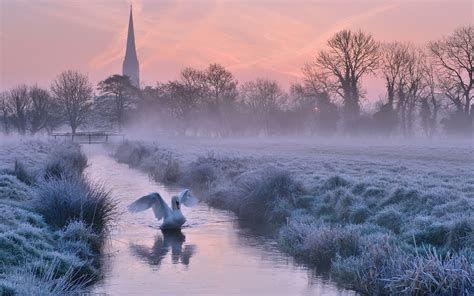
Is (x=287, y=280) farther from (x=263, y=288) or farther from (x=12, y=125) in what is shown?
(x=12, y=125)

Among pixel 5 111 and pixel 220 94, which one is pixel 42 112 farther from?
pixel 220 94

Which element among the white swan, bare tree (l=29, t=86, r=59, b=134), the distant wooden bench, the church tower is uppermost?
the church tower

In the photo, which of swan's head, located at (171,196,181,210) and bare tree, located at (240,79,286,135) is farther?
bare tree, located at (240,79,286,135)

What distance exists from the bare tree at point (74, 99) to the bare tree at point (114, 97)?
2.81 m

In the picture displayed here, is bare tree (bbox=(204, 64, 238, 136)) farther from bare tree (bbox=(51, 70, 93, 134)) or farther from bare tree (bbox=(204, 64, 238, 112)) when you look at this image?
bare tree (bbox=(51, 70, 93, 134))

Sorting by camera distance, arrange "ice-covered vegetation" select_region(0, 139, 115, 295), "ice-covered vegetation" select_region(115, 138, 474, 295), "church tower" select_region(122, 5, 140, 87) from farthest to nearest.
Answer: "church tower" select_region(122, 5, 140, 87)
"ice-covered vegetation" select_region(0, 139, 115, 295)
"ice-covered vegetation" select_region(115, 138, 474, 295)

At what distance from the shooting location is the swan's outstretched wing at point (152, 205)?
57.2 feet

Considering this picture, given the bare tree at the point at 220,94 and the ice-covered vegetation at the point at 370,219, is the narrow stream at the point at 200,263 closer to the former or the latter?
the ice-covered vegetation at the point at 370,219

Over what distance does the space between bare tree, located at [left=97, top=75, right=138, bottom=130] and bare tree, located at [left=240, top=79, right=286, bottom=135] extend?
1707 cm

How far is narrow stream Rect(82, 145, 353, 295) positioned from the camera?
467 inches

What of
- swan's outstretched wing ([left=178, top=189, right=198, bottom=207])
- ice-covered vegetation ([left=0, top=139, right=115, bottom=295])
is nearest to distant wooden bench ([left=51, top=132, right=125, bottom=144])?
swan's outstretched wing ([left=178, top=189, right=198, bottom=207])

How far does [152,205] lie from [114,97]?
76553 millimetres

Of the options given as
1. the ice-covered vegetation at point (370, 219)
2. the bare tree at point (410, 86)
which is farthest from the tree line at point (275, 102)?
the ice-covered vegetation at point (370, 219)

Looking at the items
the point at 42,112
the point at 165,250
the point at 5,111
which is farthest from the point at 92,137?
the point at 165,250
